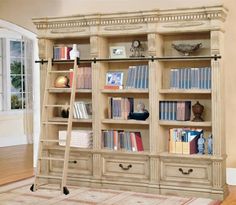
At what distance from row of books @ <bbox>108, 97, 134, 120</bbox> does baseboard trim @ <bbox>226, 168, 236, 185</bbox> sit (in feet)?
5.01

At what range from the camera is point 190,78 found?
19.3ft

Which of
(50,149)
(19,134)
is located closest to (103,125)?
(50,149)

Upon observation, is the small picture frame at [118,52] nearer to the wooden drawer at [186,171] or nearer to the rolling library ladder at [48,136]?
the rolling library ladder at [48,136]

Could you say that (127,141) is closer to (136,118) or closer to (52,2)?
(136,118)

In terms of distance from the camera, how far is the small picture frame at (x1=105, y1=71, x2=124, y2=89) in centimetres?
633

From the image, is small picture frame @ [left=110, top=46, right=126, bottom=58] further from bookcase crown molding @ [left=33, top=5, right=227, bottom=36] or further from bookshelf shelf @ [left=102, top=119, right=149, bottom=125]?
bookshelf shelf @ [left=102, top=119, right=149, bottom=125]

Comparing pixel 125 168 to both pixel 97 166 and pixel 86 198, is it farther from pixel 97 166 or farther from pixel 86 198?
pixel 86 198

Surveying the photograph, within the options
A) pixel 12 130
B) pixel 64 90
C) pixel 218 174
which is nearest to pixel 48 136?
pixel 64 90

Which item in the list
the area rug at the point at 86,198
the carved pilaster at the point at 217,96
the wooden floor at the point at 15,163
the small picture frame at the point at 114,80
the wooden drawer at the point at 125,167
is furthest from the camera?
the wooden floor at the point at 15,163

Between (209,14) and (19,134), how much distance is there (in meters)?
6.46

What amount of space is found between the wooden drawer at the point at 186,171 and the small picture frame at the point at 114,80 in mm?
1166

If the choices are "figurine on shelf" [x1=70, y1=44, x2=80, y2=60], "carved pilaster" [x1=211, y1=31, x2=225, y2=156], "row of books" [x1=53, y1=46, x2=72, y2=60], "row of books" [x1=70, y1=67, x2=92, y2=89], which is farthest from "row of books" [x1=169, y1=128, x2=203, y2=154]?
"row of books" [x1=53, y1=46, x2=72, y2=60]

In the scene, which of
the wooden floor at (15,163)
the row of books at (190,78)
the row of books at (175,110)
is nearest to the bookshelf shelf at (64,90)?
the row of books at (175,110)

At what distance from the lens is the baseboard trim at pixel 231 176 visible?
6.36m
